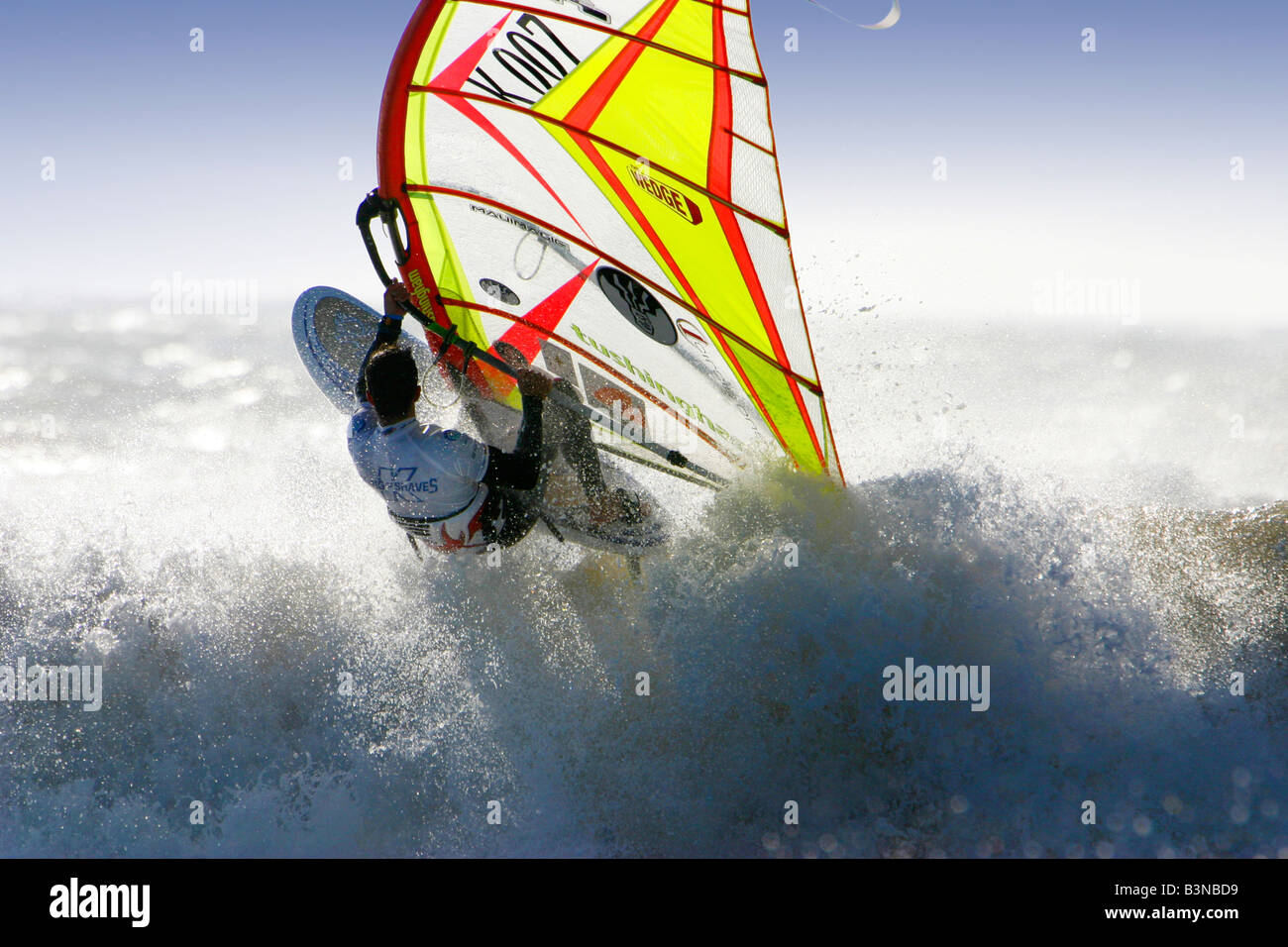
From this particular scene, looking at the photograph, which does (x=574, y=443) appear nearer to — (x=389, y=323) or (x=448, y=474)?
(x=448, y=474)

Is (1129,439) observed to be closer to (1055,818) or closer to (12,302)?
(1055,818)

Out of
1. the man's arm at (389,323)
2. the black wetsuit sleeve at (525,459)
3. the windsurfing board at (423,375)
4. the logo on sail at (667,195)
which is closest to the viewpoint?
the black wetsuit sleeve at (525,459)

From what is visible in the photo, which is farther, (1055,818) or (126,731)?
(126,731)

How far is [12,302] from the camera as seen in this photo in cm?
3794

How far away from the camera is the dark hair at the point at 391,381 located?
117 inches

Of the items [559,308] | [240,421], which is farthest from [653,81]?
[240,421]

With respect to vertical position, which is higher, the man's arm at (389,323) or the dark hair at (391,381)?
the man's arm at (389,323)

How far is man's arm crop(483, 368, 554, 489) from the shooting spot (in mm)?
3305

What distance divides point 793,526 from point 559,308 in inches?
79.6

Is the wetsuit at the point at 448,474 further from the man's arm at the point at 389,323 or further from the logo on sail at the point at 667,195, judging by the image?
the logo on sail at the point at 667,195

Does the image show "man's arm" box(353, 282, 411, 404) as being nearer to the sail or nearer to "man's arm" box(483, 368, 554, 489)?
the sail

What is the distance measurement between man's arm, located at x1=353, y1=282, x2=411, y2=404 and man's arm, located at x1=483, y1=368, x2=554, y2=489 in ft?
2.89

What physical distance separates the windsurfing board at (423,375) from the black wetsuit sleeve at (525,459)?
61cm

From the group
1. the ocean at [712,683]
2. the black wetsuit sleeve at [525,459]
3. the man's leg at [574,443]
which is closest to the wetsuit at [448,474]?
the black wetsuit sleeve at [525,459]
